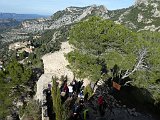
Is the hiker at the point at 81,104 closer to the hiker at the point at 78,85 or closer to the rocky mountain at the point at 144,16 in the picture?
the hiker at the point at 78,85

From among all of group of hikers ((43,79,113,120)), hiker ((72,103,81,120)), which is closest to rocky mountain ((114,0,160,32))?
group of hikers ((43,79,113,120))

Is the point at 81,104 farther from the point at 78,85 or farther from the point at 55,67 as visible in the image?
the point at 55,67

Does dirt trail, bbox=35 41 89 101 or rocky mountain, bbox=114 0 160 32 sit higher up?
dirt trail, bbox=35 41 89 101

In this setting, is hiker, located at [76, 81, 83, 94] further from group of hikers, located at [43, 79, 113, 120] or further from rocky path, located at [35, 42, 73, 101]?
rocky path, located at [35, 42, 73, 101]

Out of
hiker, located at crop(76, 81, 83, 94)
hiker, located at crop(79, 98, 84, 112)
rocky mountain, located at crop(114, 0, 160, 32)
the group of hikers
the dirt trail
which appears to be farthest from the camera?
rocky mountain, located at crop(114, 0, 160, 32)

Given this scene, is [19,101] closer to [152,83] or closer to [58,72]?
[58,72]

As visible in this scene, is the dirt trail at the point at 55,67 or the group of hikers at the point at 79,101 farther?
the dirt trail at the point at 55,67

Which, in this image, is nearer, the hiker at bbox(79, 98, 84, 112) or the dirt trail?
the hiker at bbox(79, 98, 84, 112)

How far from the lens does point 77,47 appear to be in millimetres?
29891

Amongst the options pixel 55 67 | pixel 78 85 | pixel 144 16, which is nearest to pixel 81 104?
pixel 78 85

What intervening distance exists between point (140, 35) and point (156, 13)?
148 meters

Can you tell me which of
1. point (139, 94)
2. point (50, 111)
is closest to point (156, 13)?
point (139, 94)

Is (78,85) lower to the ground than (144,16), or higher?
higher

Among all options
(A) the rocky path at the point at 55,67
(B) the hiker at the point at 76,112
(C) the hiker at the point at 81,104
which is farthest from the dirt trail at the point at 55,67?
(B) the hiker at the point at 76,112
